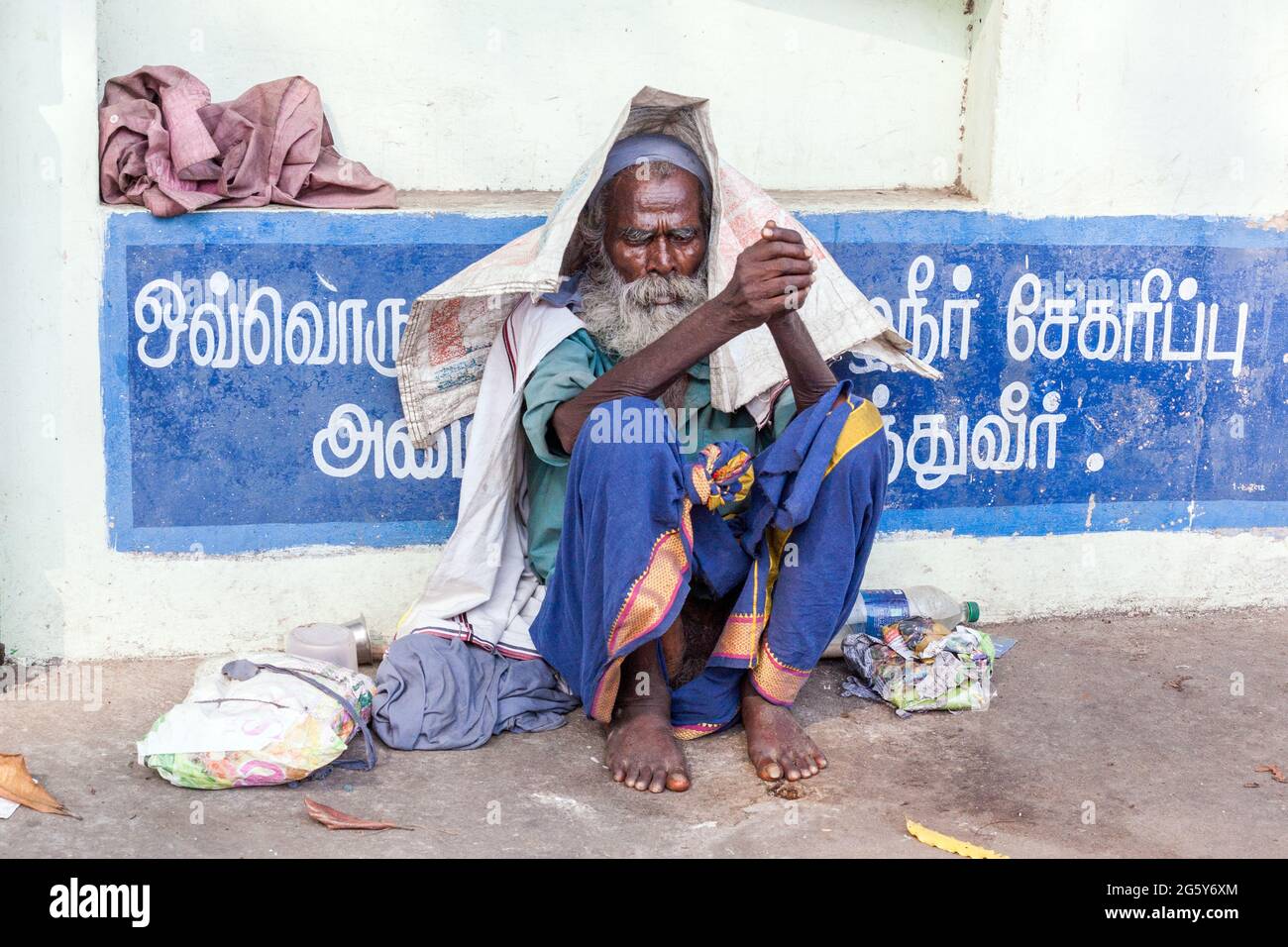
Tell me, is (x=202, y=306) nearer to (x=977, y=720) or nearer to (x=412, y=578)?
(x=412, y=578)

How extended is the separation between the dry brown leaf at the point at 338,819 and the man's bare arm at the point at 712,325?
98 centimetres

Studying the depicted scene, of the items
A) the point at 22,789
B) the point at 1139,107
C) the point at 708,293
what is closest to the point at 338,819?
the point at 22,789

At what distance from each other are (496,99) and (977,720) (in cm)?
220

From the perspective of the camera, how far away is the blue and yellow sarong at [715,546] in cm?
301

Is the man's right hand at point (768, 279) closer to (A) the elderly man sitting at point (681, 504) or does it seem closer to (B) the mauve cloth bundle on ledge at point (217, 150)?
(A) the elderly man sitting at point (681, 504)

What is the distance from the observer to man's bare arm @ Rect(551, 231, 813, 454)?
10.1 feet

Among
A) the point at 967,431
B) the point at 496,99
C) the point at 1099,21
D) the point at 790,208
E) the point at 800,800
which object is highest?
the point at 1099,21

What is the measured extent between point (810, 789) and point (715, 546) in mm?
581

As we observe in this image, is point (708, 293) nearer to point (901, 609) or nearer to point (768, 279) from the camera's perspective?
point (768, 279)

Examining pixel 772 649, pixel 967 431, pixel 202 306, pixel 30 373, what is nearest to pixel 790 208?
pixel 967 431

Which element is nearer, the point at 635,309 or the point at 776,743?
the point at 776,743

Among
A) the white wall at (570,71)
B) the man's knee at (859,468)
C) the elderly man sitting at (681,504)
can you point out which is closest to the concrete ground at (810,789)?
the elderly man sitting at (681,504)

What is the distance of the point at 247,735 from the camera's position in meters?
2.98

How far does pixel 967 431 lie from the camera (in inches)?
158
